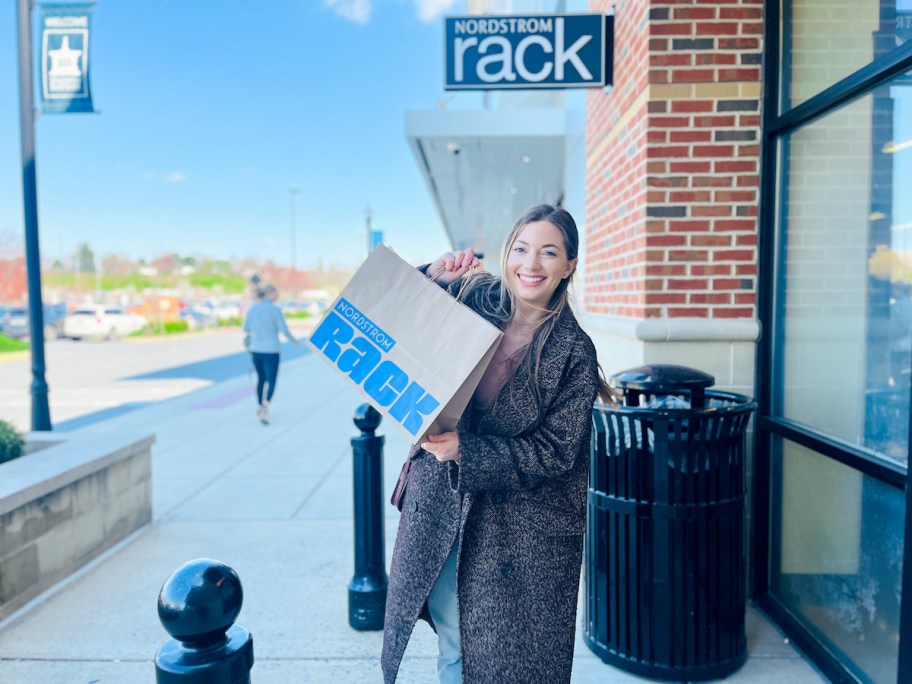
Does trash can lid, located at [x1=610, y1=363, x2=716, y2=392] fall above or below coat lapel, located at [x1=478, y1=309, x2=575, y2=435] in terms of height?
below

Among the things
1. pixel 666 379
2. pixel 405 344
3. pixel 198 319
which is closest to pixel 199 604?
pixel 405 344

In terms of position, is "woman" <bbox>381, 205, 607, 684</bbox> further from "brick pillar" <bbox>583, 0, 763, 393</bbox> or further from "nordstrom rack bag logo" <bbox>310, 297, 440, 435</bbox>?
"brick pillar" <bbox>583, 0, 763, 393</bbox>

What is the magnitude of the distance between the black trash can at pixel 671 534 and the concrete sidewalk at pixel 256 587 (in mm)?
206

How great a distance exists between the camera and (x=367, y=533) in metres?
3.54

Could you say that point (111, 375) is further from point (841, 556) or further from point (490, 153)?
point (841, 556)

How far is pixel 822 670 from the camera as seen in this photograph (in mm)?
3070

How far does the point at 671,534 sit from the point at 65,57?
6553mm

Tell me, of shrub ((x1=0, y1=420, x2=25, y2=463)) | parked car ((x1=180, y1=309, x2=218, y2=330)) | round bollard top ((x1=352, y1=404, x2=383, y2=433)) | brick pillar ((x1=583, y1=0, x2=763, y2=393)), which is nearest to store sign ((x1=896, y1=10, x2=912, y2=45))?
brick pillar ((x1=583, y1=0, x2=763, y2=393))

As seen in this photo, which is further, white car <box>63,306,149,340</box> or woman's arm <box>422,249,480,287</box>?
white car <box>63,306,149,340</box>

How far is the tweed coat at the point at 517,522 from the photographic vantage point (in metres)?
1.91

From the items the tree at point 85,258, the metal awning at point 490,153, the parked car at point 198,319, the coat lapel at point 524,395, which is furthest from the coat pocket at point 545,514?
the tree at point 85,258

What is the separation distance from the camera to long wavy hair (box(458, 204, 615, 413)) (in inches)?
77.0

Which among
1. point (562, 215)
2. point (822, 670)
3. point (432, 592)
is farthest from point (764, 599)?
point (562, 215)

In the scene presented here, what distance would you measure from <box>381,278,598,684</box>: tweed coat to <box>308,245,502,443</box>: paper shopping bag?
0.18 meters
